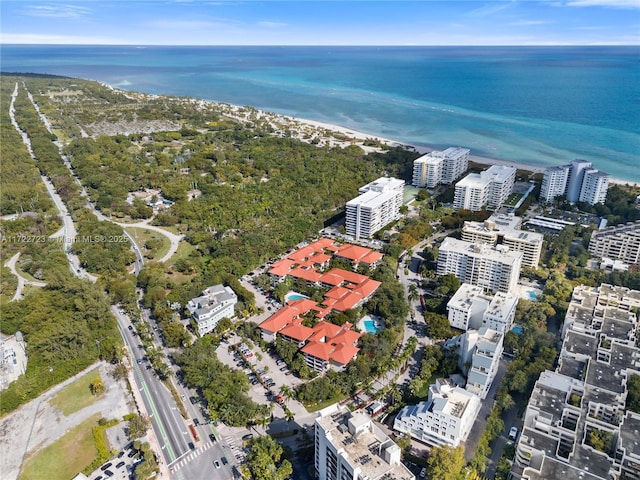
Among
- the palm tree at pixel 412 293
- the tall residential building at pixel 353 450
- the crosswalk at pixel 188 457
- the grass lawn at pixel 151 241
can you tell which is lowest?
the crosswalk at pixel 188 457

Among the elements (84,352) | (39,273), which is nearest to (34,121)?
(39,273)

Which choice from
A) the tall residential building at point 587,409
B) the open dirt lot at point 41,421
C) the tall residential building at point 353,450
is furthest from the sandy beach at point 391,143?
the open dirt lot at point 41,421

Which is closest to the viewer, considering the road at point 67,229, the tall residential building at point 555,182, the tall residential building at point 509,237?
the tall residential building at point 509,237

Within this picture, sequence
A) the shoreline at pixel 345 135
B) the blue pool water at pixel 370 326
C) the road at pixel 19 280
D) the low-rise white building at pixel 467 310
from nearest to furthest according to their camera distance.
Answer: the low-rise white building at pixel 467 310 < the blue pool water at pixel 370 326 < the road at pixel 19 280 < the shoreline at pixel 345 135

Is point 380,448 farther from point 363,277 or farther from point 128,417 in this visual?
point 363,277

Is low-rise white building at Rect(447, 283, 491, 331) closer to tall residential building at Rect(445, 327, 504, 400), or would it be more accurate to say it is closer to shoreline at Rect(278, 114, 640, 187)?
tall residential building at Rect(445, 327, 504, 400)

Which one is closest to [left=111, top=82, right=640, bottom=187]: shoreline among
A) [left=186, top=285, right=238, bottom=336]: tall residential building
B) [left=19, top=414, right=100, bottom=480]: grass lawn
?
[left=186, top=285, right=238, bottom=336]: tall residential building

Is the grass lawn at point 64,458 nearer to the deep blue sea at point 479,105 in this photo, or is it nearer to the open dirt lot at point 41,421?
the open dirt lot at point 41,421
